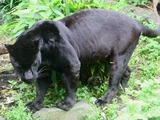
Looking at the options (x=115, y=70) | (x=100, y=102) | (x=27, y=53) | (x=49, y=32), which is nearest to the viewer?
(x=27, y=53)

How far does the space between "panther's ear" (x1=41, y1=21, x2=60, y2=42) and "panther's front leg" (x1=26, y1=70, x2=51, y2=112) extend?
51cm

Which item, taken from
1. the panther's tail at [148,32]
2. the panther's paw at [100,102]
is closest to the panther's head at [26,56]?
the panther's paw at [100,102]

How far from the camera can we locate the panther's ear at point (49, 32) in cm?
491

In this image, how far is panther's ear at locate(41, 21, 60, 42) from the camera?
4.91 metres

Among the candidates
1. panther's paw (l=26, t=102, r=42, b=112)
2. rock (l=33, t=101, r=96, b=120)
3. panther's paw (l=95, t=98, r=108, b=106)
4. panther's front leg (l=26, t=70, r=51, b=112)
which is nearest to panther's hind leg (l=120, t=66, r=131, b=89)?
panther's paw (l=95, t=98, r=108, b=106)

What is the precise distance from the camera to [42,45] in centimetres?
487

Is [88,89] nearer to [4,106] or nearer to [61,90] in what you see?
[61,90]

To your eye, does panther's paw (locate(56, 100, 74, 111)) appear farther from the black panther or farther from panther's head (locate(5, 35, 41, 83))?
panther's head (locate(5, 35, 41, 83))

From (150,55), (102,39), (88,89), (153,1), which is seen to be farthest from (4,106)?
(153,1)

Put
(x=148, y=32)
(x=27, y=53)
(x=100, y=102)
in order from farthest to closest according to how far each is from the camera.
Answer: (x=148, y=32) < (x=100, y=102) < (x=27, y=53)

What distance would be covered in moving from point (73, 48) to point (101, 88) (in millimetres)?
1066

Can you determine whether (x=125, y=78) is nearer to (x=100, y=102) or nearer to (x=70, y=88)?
(x=100, y=102)

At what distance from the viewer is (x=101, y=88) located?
5.90 metres

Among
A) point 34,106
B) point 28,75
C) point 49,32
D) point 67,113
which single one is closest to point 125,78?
point 67,113
